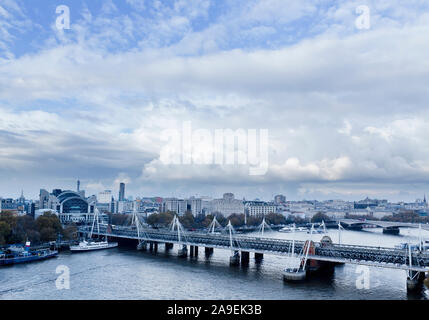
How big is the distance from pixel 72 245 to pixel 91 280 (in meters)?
8.18

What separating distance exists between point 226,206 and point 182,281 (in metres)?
32.3

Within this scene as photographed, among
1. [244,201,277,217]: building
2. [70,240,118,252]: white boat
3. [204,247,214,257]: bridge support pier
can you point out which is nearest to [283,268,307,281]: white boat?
[204,247,214,257]: bridge support pier

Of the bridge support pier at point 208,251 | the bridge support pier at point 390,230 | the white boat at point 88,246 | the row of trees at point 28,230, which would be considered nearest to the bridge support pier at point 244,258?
the bridge support pier at point 208,251

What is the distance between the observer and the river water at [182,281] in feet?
29.1

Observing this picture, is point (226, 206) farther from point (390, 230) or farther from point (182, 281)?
point (182, 281)

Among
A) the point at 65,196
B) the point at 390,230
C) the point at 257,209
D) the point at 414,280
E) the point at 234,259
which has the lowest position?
the point at 390,230

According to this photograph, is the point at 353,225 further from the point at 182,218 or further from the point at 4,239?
the point at 4,239

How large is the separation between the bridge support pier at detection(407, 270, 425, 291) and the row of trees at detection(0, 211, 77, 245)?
14.1 metres

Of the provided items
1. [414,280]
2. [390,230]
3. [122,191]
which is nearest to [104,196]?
[122,191]

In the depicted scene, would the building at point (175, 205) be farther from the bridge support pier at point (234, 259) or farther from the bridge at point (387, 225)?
the bridge support pier at point (234, 259)

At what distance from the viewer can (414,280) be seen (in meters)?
9.62

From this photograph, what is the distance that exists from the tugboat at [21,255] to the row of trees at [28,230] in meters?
1.21
